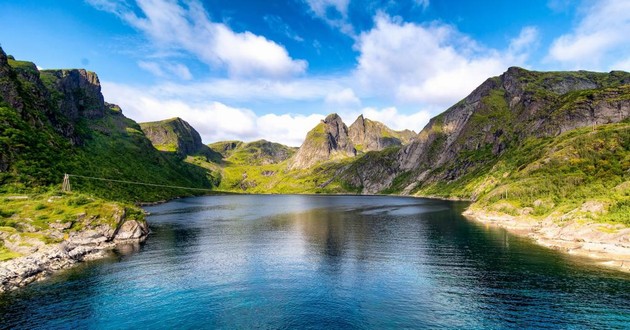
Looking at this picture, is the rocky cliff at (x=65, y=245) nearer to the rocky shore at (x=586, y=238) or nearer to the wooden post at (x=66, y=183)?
the wooden post at (x=66, y=183)

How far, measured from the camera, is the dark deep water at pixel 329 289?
169 ft

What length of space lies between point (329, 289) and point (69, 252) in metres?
68.8

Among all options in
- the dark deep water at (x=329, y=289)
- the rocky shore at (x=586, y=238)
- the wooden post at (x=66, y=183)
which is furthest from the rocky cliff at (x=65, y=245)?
the rocky shore at (x=586, y=238)

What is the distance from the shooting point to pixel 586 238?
10044 cm

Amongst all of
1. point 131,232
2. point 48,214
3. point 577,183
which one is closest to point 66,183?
point 48,214

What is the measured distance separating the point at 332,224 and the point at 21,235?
112 meters

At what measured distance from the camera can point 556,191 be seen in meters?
151

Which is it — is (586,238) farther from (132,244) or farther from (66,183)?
(66,183)

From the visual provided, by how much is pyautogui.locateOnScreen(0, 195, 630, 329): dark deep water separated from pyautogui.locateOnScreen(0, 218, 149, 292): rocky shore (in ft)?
15.7

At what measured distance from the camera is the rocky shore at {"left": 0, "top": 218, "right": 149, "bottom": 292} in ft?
223

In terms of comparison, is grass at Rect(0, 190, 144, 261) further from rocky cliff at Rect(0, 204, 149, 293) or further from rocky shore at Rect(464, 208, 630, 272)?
rocky shore at Rect(464, 208, 630, 272)

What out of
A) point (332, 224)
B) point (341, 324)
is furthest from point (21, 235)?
point (332, 224)

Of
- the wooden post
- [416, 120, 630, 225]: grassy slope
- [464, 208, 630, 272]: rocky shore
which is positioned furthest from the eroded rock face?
[416, 120, 630, 225]: grassy slope

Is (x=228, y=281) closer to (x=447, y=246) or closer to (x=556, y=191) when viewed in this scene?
(x=447, y=246)
